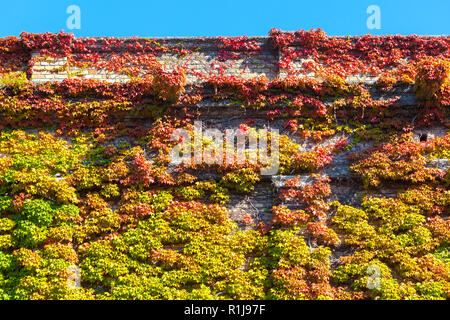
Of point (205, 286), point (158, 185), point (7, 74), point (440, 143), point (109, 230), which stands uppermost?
point (7, 74)

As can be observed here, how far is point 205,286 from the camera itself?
32.2 ft

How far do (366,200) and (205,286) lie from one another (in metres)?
4.06

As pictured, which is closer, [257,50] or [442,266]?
[442,266]

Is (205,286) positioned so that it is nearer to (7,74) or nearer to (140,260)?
(140,260)

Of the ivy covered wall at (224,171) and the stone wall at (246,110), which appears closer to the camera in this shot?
the ivy covered wall at (224,171)

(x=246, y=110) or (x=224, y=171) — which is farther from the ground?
(x=246, y=110)

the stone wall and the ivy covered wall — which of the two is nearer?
the ivy covered wall

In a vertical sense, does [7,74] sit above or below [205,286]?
above

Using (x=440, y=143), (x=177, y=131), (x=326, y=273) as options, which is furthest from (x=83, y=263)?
(x=440, y=143)

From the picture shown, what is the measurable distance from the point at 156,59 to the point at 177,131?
236 centimetres

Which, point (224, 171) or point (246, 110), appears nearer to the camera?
point (224, 171)

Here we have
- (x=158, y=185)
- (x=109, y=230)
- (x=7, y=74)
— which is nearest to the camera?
(x=109, y=230)

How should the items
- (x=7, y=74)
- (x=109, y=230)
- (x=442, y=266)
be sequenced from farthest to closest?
1. (x=7, y=74)
2. (x=109, y=230)
3. (x=442, y=266)

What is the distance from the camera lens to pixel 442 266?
978 centimetres
